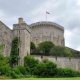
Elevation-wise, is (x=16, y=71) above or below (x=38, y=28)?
below

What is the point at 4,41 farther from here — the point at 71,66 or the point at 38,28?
the point at 38,28

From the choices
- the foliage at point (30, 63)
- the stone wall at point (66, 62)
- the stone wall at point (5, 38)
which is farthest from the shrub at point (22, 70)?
the stone wall at point (66, 62)

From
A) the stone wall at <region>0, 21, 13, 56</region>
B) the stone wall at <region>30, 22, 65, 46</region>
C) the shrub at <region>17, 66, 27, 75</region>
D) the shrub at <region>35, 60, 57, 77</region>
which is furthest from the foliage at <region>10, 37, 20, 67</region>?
the stone wall at <region>30, 22, 65, 46</region>

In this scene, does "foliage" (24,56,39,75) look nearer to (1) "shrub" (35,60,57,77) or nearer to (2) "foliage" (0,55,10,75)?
(1) "shrub" (35,60,57,77)

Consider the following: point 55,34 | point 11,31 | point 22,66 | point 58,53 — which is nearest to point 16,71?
point 22,66

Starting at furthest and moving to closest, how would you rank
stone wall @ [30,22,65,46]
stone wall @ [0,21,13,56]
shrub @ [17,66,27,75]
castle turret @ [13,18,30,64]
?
1. stone wall @ [30,22,65,46]
2. castle turret @ [13,18,30,64]
3. stone wall @ [0,21,13,56]
4. shrub @ [17,66,27,75]

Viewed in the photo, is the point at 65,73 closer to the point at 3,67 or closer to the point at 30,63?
the point at 30,63

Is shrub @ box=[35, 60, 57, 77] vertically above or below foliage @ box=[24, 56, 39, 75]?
below

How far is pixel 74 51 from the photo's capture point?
2505 inches

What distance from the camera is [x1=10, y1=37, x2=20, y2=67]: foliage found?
44.9 m

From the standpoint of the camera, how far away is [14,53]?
4584 cm

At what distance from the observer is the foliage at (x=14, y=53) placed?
4494 centimetres

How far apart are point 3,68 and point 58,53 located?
67.1 feet

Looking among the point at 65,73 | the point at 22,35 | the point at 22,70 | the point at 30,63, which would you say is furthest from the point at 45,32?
the point at 22,70
